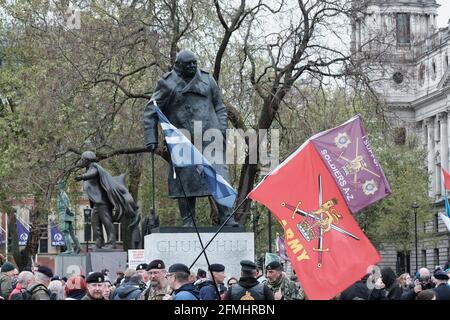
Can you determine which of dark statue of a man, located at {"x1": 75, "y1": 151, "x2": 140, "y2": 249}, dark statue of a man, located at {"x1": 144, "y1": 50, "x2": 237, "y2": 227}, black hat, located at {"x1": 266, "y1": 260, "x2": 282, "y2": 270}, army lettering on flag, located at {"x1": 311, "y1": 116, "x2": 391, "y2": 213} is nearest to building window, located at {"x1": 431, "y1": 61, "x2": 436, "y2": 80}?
dark statue of a man, located at {"x1": 75, "y1": 151, "x2": 140, "y2": 249}

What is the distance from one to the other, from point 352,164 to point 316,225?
1047mm

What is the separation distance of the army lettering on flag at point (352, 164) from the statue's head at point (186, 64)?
4.78 m

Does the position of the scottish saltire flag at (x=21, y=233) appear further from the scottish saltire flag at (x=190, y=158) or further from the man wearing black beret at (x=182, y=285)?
the man wearing black beret at (x=182, y=285)

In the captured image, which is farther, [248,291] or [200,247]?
[200,247]

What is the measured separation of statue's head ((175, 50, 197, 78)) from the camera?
652 inches

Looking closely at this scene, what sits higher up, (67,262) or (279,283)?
(279,283)

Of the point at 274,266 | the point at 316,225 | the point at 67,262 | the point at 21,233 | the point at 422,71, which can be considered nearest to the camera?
the point at 316,225

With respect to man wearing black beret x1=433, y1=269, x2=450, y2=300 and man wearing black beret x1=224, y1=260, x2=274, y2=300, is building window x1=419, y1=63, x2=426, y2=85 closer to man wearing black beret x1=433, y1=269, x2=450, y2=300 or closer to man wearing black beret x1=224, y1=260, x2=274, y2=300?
man wearing black beret x1=433, y1=269, x2=450, y2=300

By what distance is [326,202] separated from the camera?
446 inches

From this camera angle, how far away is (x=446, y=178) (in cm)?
2361

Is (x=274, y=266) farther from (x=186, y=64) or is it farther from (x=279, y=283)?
(x=186, y=64)

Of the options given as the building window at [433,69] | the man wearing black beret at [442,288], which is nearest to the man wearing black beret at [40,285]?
the man wearing black beret at [442,288]

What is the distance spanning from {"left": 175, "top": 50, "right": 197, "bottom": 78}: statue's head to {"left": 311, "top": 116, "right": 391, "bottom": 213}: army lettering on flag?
15.7 ft

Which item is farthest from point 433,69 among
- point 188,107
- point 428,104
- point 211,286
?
point 211,286
